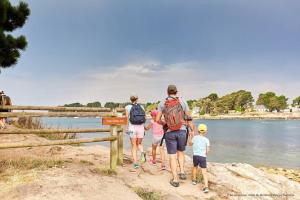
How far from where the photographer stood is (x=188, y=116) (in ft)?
23.6

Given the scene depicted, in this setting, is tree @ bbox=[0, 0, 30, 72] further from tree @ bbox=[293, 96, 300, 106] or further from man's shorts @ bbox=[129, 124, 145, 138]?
tree @ bbox=[293, 96, 300, 106]

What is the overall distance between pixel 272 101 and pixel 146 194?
540 ft

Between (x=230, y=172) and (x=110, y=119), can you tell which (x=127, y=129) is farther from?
(x=230, y=172)

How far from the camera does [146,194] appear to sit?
6.49 meters

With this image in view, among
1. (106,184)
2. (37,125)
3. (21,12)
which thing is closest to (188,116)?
(106,184)

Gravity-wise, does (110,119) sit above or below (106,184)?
above

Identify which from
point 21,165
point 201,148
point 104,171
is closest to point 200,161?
point 201,148

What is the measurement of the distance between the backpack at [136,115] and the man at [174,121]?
92cm

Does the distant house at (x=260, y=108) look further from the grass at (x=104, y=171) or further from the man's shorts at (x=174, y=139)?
the grass at (x=104, y=171)

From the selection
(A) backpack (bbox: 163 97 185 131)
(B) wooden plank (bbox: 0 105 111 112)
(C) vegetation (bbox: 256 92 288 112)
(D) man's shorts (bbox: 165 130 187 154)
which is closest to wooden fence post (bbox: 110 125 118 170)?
(B) wooden plank (bbox: 0 105 111 112)

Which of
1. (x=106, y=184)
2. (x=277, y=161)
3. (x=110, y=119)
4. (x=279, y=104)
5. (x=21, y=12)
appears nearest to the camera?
(x=106, y=184)

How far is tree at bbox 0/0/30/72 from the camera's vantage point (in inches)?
389

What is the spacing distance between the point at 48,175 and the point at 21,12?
20.2 feet

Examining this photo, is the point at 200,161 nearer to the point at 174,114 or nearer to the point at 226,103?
the point at 174,114
